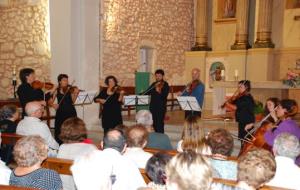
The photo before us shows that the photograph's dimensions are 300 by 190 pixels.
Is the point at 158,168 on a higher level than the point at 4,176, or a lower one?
higher

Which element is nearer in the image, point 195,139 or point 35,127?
point 195,139

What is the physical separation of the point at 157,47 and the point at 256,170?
9.88m

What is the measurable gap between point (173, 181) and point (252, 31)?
35.6 ft

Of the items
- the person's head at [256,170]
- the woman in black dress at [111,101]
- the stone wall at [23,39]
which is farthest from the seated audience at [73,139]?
the stone wall at [23,39]

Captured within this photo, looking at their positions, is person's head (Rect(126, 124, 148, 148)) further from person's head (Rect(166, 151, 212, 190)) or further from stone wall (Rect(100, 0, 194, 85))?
stone wall (Rect(100, 0, 194, 85))

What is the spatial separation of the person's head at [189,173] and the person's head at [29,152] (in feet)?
4.17

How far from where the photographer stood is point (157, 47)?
473 inches

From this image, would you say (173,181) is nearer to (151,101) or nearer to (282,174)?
(282,174)

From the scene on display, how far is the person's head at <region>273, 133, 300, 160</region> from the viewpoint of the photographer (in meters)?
3.06

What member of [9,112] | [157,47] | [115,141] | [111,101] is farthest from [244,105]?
[157,47]

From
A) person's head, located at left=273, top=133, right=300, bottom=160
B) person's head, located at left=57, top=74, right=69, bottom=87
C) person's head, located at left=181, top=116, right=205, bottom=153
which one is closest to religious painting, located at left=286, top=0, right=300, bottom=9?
person's head, located at left=57, top=74, right=69, bottom=87

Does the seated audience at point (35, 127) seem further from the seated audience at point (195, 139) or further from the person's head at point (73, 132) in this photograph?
the seated audience at point (195, 139)

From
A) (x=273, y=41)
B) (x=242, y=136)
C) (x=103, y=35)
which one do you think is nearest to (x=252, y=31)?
(x=273, y=41)

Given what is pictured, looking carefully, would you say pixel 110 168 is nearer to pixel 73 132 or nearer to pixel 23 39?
pixel 73 132
